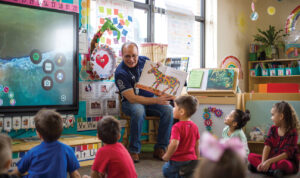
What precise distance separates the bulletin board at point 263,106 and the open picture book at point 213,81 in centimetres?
24

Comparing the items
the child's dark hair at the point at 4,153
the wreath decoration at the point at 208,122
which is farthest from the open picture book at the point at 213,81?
the child's dark hair at the point at 4,153

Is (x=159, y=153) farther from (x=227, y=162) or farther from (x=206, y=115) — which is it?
(x=227, y=162)

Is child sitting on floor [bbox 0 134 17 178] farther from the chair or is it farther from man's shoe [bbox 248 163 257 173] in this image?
the chair

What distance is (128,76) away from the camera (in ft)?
10.4

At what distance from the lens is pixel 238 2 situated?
18.5 ft

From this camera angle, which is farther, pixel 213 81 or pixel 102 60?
pixel 213 81

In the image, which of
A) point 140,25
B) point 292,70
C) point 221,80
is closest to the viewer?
point 221,80

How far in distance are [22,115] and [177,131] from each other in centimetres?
147

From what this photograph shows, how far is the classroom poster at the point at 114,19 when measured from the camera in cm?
353

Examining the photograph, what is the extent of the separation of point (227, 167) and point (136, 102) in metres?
2.41

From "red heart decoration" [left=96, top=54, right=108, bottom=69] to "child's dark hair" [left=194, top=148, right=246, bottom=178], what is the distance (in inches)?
108

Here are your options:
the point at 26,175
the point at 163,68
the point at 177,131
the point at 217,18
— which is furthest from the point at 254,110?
the point at 26,175

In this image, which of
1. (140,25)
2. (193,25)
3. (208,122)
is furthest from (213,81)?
(193,25)

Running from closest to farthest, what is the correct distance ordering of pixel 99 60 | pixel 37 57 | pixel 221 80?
pixel 37 57, pixel 99 60, pixel 221 80
